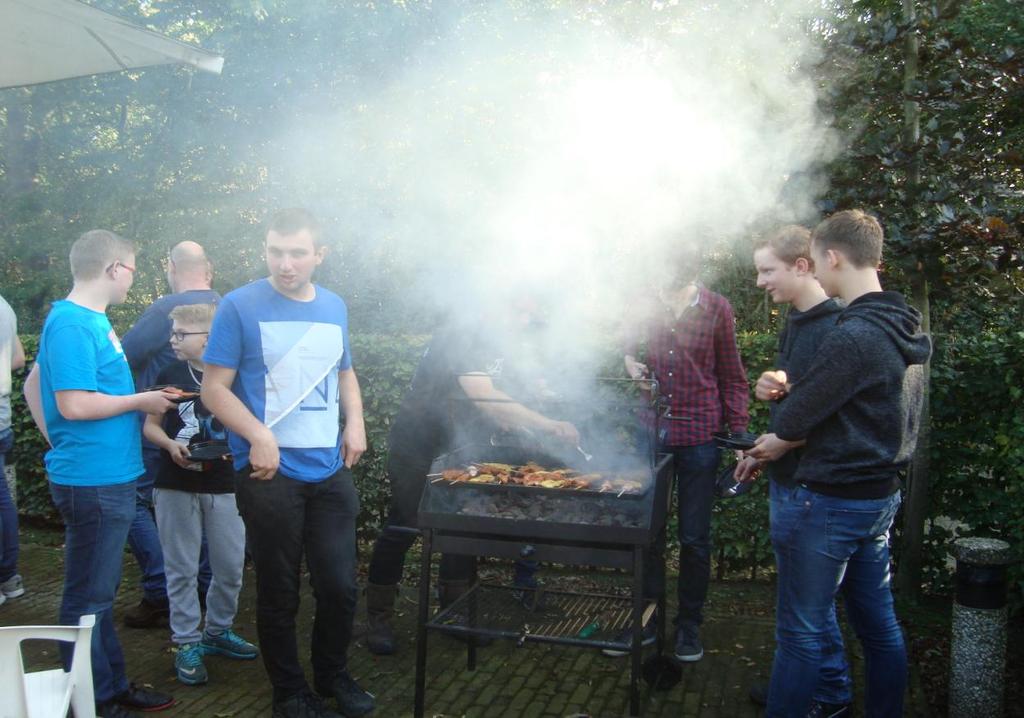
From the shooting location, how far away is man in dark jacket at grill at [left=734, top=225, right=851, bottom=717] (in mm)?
3559

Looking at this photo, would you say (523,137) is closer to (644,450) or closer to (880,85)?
(880,85)

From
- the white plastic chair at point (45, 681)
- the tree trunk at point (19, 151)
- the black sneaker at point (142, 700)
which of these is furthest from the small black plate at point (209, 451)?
the tree trunk at point (19, 151)

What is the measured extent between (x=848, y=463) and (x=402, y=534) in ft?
8.48

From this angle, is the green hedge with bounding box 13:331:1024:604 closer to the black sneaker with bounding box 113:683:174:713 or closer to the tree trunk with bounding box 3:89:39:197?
the black sneaker with bounding box 113:683:174:713

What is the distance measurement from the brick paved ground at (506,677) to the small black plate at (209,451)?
3.92 feet

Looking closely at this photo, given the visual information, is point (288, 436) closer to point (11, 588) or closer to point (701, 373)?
point (701, 373)

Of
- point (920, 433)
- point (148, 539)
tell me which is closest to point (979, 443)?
point (920, 433)

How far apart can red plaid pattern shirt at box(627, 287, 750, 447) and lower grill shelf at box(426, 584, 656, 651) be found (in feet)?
3.13

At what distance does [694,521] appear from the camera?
14.9 ft

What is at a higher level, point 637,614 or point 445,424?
point 445,424

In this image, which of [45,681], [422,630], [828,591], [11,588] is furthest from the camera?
[11,588]

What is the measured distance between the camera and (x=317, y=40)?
980 centimetres

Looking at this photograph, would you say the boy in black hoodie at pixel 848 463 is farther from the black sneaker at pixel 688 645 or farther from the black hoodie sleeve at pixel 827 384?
the black sneaker at pixel 688 645

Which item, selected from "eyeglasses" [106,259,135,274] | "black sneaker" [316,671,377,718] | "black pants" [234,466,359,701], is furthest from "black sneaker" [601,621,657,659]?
"eyeglasses" [106,259,135,274]
